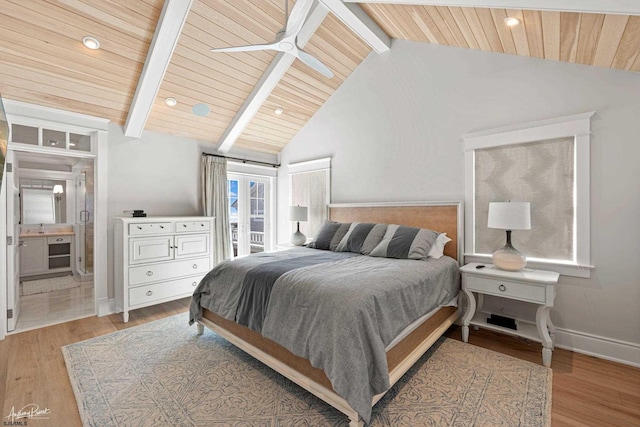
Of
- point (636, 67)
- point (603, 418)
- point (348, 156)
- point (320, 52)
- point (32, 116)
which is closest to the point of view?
point (603, 418)

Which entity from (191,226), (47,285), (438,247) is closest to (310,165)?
(191,226)

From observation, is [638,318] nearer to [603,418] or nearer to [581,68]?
[603,418]

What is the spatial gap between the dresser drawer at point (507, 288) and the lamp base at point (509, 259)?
182mm

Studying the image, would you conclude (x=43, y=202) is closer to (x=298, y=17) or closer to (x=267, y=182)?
(x=267, y=182)

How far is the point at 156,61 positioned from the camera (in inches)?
119

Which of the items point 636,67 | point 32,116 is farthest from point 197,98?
point 636,67

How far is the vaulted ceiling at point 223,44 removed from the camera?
7.17ft

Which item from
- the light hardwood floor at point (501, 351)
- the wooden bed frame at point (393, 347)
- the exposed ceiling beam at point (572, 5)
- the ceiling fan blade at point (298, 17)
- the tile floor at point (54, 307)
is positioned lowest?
the light hardwood floor at point (501, 351)

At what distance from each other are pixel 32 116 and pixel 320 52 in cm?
343

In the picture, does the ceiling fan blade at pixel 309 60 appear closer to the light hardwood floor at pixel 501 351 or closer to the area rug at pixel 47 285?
the light hardwood floor at pixel 501 351

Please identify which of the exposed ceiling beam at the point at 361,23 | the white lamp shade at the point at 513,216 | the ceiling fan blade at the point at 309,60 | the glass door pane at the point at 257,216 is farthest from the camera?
the glass door pane at the point at 257,216

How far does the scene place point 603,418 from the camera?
179 cm

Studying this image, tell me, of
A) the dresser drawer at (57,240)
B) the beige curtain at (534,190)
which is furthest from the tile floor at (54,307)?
the beige curtain at (534,190)

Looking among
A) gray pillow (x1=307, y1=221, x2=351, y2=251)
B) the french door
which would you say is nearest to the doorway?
the french door
